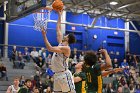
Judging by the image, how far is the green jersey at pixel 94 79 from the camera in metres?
6.21

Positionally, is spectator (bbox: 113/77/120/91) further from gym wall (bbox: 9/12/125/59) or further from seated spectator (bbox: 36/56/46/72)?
gym wall (bbox: 9/12/125/59)

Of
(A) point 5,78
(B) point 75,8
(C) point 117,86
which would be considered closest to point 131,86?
(C) point 117,86

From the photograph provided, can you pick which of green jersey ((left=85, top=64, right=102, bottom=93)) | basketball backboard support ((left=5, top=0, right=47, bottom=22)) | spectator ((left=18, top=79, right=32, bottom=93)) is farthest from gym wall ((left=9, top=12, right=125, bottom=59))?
green jersey ((left=85, top=64, right=102, bottom=93))

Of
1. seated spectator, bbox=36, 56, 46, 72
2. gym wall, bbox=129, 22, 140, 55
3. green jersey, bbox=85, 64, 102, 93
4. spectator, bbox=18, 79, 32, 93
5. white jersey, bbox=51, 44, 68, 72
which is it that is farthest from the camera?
gym wall, bbox=129, 22, 140, 55

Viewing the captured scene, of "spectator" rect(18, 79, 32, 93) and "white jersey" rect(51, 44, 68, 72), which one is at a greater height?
"white jersey" rect(51, 44, 68, 72)

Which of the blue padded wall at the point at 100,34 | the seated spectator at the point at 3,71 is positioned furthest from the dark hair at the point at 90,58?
the blue padded wall at the point at 100,34

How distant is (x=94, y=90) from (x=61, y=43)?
3.86ft

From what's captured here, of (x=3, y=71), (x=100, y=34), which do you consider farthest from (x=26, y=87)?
(x=100, y=34)

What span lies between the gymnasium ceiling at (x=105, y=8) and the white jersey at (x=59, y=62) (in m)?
16.1

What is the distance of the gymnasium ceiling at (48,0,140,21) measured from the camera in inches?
930

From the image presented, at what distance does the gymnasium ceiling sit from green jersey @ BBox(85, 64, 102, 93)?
1667cm

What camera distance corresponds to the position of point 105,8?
25.3 meters

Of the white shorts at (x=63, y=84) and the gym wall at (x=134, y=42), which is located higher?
the gym wall at (x=134, y=42)

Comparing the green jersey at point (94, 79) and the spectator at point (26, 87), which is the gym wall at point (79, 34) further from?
the green jersey at point (94, 79)
